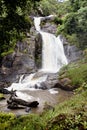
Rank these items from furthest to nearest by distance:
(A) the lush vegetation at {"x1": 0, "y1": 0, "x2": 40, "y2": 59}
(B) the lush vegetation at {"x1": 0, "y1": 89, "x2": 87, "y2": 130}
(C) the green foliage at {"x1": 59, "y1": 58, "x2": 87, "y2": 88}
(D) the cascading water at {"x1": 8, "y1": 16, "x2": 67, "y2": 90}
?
(D) the cascading water at {"x1": 8, "y1": 16, "x2": 67, "y2": 90}
(C) the green foliage at {"x1": 59, "y1": 58, "x2": 87, "y2": 88}
(A) the lush vegetation at {"x1": 0, "y1": 0, "x2": 40, "y2": 59}
(B) the lush vegetation at {"x1": 0, "y1": 89, "x2": 87, "y2": 130}

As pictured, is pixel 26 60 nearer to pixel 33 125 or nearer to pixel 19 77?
pixel 19 77

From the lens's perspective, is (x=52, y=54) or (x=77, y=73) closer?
(x=77, y=73)

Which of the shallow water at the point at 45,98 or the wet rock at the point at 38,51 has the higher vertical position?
the wet rock at the point at 38,51

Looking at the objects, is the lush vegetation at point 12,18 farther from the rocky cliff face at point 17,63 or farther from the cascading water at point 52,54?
the cascading water at point 52,54

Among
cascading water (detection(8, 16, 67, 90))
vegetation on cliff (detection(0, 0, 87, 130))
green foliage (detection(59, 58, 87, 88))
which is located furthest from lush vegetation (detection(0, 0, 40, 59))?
cascading water (detection(8, 16, 67, 90))

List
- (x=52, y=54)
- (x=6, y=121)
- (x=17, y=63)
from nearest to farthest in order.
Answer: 1. (x=6, y=121)
2. (x=17, y=63)
3. (x=52, y=54)

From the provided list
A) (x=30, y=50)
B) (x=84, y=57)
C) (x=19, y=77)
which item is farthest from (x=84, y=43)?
(x=19, y=77)

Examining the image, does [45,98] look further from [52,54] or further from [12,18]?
[52,54]

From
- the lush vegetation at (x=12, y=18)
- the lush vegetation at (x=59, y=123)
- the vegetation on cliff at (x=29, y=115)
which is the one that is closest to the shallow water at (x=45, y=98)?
the vegetation on cliff at (x=29, y=115)

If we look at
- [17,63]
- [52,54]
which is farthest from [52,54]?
[17,63]

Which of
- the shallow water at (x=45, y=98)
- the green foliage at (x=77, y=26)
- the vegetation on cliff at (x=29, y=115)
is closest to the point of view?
the vegetation on cliff at (x=29, y=115)

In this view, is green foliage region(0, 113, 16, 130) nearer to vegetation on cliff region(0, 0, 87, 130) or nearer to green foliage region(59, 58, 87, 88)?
vegetation on cliff region(0, 0, 87, 130)

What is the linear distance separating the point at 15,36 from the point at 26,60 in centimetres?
1958

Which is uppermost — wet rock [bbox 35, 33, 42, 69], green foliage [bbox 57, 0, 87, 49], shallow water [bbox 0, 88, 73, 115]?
green foliage [bbox 57, 0, 87, 49]
